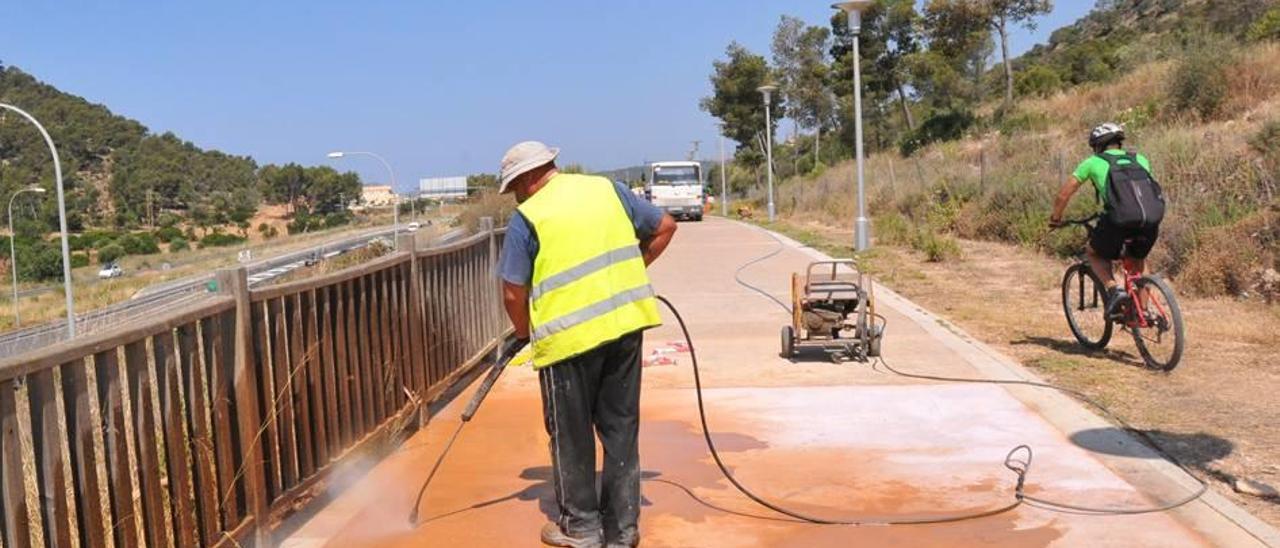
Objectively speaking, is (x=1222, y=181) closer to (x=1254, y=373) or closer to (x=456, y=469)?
(x=1254, y=373)

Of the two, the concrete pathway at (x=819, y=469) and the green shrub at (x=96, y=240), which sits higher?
the concrete pathway at (x=819, y=469)

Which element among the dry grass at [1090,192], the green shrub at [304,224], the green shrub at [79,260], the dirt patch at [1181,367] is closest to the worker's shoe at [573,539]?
the dirt patch at [1181,367]

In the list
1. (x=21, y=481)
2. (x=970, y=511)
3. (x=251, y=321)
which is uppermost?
(x=251, y=321)

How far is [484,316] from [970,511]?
191 inches

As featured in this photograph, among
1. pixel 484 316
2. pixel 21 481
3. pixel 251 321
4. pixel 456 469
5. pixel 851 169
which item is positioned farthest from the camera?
pixel 851 169

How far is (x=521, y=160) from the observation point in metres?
4.28

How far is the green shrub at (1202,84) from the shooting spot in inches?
902

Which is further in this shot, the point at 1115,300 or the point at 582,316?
the point at 1115,300

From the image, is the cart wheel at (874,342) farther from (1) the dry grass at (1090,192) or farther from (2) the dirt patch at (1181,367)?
(1) the dry grass at (1090,192)

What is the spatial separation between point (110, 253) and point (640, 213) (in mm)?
92299

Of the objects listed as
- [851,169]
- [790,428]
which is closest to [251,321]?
[790,428]

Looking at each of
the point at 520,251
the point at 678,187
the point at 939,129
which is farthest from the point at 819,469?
the point at 939,129

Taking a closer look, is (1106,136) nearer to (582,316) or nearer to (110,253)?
(582,316)

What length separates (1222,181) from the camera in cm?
1295
